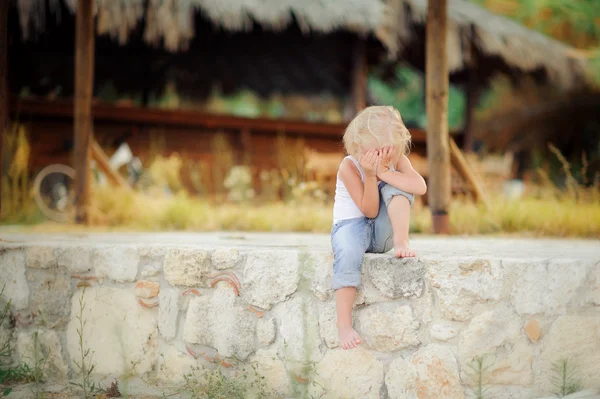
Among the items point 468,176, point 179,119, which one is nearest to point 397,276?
point 468,176

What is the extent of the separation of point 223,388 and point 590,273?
1643 millimetres

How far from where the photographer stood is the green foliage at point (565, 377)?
2.50 metres

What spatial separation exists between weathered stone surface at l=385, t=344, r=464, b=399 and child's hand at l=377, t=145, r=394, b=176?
2.51 feet

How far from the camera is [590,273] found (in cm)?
252

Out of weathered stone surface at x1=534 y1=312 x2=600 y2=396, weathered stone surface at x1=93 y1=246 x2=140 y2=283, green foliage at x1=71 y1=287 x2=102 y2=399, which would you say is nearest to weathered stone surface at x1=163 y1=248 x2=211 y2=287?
weathered stone surface at x1=93 y1=246 x2=140 y2=283

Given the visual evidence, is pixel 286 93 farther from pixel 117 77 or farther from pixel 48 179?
pixel 48 179

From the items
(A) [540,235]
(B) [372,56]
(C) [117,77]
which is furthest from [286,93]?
(A) [540,235]

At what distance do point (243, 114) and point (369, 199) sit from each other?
6.53 m

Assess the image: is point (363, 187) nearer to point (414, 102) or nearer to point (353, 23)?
point (353, 23)

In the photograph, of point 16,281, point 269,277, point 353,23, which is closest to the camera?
point 269,277

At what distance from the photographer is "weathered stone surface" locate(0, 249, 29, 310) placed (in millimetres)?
3092

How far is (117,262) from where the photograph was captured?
2.96 meters

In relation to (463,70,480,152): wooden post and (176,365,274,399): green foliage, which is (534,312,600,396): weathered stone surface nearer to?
(176,365,274,399): green foliage

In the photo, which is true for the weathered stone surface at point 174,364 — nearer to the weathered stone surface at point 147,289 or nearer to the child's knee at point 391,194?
the weathered stone surface at point 147,289
